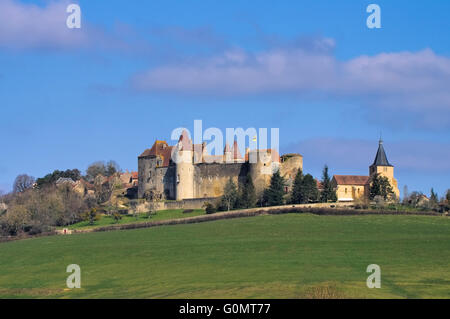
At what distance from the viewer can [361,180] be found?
76.8 m

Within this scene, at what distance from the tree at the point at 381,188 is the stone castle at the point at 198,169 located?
913 cm

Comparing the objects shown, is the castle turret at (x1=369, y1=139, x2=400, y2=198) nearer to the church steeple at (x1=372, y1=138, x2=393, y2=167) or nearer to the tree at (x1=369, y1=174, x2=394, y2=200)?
the church steeple at (x1=372, y1=138, x2=393, y2=167)

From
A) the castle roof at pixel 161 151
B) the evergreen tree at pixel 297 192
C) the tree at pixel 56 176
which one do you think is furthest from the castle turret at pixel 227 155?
the tree at pixel 56 176

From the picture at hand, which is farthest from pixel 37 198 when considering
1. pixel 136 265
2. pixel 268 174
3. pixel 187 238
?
pixel 136 265

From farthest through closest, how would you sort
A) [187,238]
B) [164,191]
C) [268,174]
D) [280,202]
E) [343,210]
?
[164,191], [268,174], [280,202], [343,210], [187,238]

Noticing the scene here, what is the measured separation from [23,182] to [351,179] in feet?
144

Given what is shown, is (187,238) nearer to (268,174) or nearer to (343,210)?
(343,210)

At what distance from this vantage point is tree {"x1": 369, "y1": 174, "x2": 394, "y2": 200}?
6925 centimetres

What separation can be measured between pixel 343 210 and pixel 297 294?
33402 millimetres

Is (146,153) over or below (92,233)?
over

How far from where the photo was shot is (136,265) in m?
43.5

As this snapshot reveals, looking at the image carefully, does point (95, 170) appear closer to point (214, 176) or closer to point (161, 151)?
point (161, 151)

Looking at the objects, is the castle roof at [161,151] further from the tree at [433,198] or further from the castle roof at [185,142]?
the tree at [433,198]

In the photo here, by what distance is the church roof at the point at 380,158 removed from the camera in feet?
247
